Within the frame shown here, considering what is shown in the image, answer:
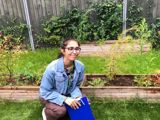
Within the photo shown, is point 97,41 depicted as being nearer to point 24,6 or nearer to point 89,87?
point 24,6

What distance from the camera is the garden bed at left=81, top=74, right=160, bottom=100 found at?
529 centimetres

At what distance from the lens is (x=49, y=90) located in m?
4.59

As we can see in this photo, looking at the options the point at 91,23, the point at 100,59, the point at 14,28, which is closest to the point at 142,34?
the point at 100,59

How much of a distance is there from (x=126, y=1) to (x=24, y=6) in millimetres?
2453

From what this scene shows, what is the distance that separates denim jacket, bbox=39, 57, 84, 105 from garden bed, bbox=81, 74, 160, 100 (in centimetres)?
77

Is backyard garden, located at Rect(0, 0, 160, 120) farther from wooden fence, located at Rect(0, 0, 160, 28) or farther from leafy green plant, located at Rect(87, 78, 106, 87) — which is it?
wooden fence, located at Rect(0, 0, 160, 28)

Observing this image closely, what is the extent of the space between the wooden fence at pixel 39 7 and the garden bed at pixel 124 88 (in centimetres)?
278

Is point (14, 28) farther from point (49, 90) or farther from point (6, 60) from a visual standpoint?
point (49, 90)

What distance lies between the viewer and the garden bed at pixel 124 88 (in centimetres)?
529

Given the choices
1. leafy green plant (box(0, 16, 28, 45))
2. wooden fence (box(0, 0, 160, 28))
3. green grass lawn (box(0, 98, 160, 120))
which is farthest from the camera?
leafy green plant (box(0, 16, 28, 45))

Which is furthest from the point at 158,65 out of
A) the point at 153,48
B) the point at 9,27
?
the point at 9,27

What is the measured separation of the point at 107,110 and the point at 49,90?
1.20 metres

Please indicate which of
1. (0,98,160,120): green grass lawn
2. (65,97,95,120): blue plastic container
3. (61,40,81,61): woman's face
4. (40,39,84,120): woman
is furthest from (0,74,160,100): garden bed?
(61,40,81,61): woman's face

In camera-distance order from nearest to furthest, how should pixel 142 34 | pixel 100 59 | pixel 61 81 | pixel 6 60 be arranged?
1. pixel 61 81
2. pixel 6 60
3. pixel 142 34
4. pixel 100 59
